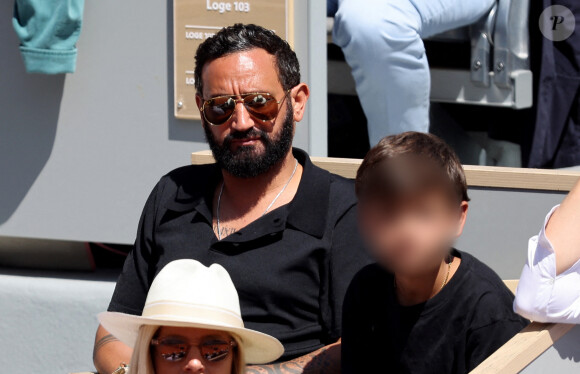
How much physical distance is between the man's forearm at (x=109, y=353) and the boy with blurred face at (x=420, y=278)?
756 millimetres

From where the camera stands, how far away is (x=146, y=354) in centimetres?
192

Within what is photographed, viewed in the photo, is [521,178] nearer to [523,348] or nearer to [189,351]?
[523,348]

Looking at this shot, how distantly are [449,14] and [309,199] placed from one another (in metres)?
1.23

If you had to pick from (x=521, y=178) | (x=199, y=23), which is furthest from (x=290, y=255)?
(x=199, y=23)

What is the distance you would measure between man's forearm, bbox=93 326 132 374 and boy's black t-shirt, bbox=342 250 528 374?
0.84 m

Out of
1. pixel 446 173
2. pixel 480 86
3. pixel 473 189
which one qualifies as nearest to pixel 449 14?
pixel 480 86

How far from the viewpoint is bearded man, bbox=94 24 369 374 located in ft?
7.78

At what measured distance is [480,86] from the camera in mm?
3557

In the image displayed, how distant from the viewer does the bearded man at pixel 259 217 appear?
237 centimetres

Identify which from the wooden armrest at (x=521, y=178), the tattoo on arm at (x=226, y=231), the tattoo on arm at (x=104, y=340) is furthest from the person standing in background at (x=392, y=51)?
the tattoo on arm at (x=104, y=340)

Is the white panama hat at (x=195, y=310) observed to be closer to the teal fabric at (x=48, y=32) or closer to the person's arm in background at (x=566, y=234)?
the person's arm in background at (x=566, y=234)

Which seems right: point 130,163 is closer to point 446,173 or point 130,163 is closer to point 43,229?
point 43,229

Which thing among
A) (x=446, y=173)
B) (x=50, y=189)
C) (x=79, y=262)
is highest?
(x=446, y=173)

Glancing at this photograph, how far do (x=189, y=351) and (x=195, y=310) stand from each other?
0.09 metres
